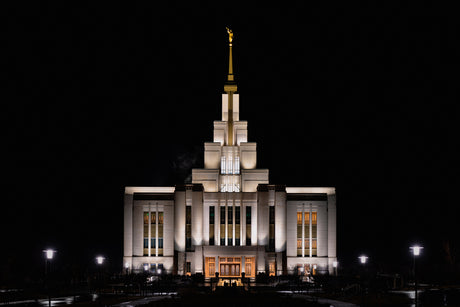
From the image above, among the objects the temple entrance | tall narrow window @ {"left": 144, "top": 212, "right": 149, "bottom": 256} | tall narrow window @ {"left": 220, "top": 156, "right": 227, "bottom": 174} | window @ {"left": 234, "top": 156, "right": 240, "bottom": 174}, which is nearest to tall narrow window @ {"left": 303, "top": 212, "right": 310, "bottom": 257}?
the temple entrance

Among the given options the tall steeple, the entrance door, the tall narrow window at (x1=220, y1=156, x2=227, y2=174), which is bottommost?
the entrance door

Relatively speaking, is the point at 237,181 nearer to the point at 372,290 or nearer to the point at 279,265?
the point at 279,265

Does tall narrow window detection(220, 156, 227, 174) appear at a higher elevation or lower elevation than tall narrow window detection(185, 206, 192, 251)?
higher

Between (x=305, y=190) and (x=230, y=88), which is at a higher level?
(x=230, y=88)

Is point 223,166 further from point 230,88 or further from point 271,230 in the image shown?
point 271,230

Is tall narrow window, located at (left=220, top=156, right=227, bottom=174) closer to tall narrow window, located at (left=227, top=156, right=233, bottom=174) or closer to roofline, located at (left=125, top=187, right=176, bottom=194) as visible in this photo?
tall narrow window, located at (left=227, top=156, right=233, bottom=174)

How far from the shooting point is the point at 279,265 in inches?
3302

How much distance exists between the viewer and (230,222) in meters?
86.3

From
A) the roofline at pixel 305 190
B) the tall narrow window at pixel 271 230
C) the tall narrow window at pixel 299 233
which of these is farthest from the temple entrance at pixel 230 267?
the roofline at pixel 305 190

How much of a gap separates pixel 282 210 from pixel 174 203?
13.7m

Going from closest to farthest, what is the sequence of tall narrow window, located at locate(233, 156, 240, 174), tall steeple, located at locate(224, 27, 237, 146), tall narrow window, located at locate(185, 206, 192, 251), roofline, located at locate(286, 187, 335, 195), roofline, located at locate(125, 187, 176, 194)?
tall narrow window, located at locate(185, 206, 192, 251) → roofline, located at locate(125, 187, 176, 194) → roofline, located at locate(286, 187, 335, 195) → tall narrow window, located at locate(233, 156, 240, 174) → tall steeple, located at locate(224, 27, 237, 146)

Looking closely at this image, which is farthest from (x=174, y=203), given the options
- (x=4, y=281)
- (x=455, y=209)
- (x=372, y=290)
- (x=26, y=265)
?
(x=455, y=209)

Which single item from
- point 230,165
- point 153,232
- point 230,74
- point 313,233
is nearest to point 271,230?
point 313,233

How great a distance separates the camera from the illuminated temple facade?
8419cm
